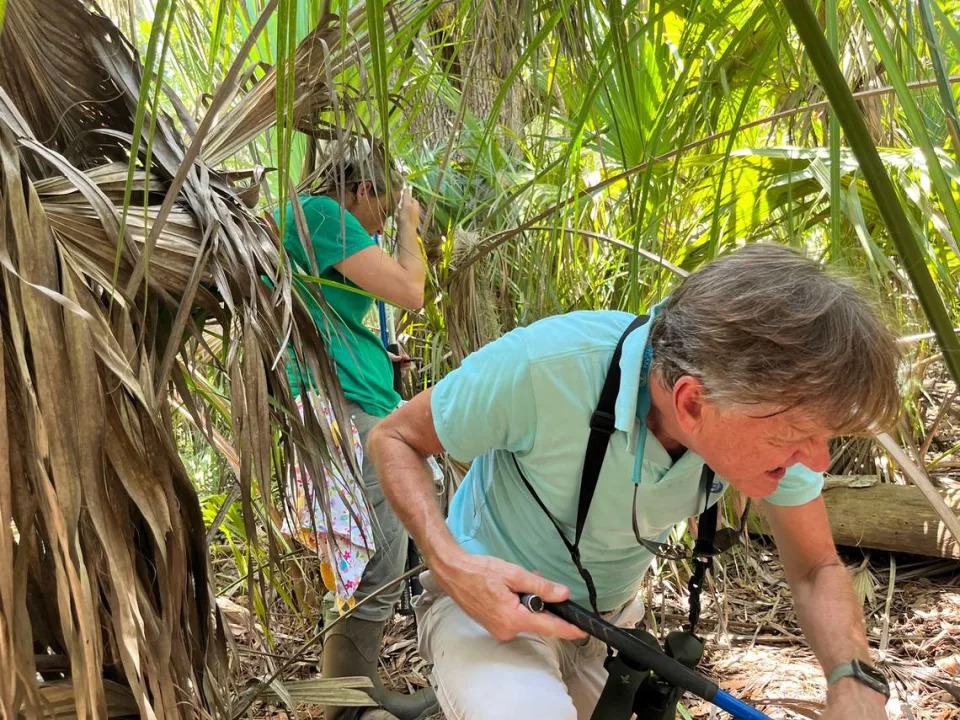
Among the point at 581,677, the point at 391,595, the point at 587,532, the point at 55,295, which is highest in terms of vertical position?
the point at 55,295

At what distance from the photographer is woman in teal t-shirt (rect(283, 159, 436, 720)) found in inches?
71.7

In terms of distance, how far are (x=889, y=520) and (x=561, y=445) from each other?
1.85 m

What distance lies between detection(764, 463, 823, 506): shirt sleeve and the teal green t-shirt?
33.3 inches

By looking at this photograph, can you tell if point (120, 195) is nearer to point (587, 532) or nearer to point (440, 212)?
point (587, 532)

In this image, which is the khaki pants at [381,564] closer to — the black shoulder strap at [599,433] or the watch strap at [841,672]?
the black shoulder strap at [599,433]

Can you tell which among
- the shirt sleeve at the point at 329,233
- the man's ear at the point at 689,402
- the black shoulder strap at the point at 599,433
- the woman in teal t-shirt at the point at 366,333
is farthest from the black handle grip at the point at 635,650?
the shirt sleeve at the point at 329,233

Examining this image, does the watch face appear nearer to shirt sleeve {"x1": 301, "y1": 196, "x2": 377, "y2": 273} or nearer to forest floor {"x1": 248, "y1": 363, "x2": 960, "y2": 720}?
forest floor {"x1": 248, "y1": 363, "x2": 960, "y2": 720}

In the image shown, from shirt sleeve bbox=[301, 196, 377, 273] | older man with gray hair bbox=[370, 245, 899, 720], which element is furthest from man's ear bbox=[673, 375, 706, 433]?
shirt sleeve bbox=[301, 196, 377, 273]

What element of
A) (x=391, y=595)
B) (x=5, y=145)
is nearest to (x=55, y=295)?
(x=5, y=145)

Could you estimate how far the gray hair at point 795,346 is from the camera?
0.98 metres

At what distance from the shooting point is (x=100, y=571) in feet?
3.48

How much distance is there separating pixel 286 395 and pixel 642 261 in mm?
1295

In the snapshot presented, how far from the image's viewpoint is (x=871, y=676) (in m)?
1.11

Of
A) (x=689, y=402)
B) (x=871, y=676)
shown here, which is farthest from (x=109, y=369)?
(x=871, y=676)
